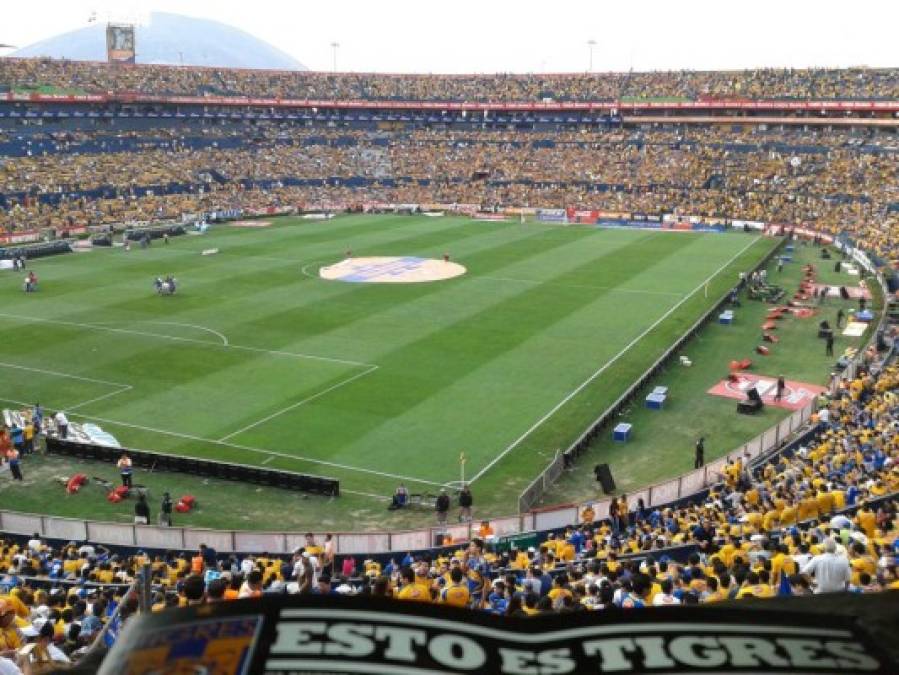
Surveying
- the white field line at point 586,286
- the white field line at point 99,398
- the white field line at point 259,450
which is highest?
the white field line at point 586,286

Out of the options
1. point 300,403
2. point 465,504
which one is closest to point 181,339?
point 300,403

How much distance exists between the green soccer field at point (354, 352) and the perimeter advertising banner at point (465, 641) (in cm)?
2138

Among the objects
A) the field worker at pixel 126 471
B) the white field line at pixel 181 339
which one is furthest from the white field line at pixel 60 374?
the field worker at pixel 126 471

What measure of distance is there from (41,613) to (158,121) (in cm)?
9755

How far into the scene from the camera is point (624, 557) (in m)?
17.8

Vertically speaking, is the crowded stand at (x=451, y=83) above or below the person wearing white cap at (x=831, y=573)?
above

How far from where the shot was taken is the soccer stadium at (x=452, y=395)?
170 inches

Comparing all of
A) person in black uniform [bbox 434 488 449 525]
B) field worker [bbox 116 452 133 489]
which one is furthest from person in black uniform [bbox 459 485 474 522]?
field worker [bbox 116 452 133 489]

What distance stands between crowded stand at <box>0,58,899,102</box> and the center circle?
166ft

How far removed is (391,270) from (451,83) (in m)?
68.7

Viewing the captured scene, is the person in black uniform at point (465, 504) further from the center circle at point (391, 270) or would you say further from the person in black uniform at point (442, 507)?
the center circle at point (391, 270)

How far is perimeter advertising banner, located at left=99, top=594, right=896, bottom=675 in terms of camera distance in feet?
12.3

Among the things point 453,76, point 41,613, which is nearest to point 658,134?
point 453,76

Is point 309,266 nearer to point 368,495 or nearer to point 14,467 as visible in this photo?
point 14,467
